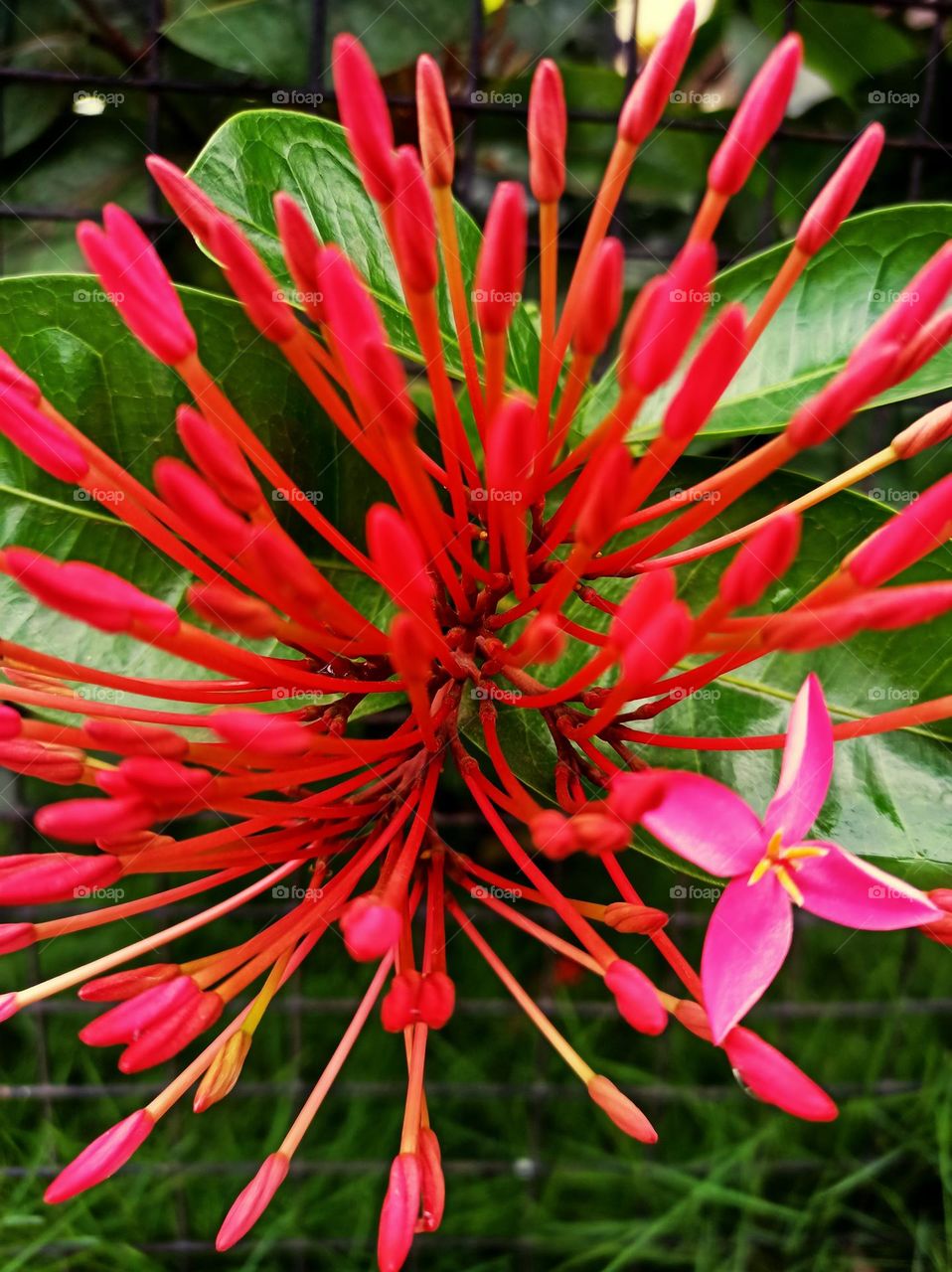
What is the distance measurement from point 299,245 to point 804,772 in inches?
8.5

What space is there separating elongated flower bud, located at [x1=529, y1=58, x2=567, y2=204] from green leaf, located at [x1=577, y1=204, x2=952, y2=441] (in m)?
0.10

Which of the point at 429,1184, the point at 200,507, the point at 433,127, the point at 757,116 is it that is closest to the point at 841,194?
the point at 757,116

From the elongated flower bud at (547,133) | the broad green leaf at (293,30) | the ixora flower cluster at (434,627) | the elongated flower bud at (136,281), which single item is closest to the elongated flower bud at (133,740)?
the ixora flower cluster at (434,627)

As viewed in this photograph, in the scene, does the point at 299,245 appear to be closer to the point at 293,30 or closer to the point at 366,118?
the point at 366,118

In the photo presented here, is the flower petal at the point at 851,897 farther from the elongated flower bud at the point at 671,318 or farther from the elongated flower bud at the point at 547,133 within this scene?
the elongated flower bud at the point at 547,133

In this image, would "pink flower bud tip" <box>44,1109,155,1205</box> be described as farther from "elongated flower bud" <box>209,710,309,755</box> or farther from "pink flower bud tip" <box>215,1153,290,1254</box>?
"elongated flower bud" <box>209,710,309,755</box>

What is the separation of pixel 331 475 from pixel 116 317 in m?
0.11

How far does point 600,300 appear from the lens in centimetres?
28

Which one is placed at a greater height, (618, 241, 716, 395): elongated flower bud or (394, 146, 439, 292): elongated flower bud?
(394, 146, 439, 292): elongated flower bud

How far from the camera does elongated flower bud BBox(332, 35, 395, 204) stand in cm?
29

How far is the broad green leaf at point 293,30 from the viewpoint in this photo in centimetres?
60

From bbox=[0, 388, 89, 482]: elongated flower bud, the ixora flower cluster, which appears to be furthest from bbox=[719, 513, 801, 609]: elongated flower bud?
bbox=[0, 388, 89, 482]: elongated flower bud

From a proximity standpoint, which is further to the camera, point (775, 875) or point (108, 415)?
point (108, 415)

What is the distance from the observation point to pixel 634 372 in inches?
10.2
